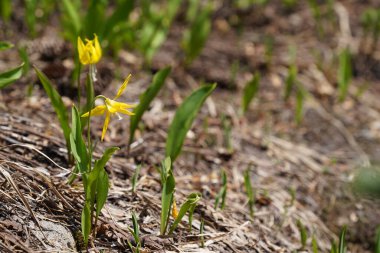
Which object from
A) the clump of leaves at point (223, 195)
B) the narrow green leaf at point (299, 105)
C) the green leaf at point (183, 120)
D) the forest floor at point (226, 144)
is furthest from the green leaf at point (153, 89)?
the narrow green leaf at point (299, 105)

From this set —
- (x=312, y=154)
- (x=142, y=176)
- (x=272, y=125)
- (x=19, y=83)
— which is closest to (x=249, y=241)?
(x=142, y=176)

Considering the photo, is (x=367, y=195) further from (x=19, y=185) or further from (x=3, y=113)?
(x=3, y=113)

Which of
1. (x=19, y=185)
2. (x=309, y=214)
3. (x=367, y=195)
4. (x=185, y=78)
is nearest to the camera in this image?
(x=367, y=195)

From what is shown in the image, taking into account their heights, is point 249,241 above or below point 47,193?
below

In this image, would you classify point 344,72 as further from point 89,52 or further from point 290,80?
point 89,52

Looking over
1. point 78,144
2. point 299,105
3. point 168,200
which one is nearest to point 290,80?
point 299,105

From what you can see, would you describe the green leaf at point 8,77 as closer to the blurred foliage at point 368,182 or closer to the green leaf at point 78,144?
the green leaf at point 78,144
